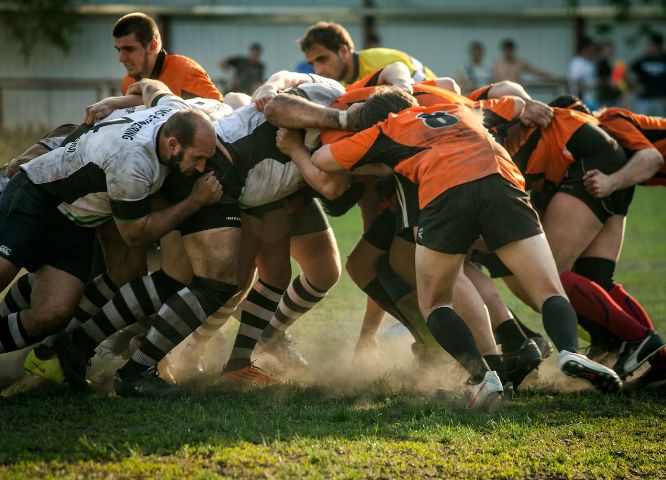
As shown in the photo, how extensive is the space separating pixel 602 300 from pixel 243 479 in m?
2.81

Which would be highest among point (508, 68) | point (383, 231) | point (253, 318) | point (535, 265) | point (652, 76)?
point (508, 68)

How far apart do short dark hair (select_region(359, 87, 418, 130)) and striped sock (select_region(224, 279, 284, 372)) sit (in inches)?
55.8

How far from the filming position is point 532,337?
17.9 feet

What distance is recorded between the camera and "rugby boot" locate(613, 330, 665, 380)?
185 inches

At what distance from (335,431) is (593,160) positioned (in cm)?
264

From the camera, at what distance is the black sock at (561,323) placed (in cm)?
388

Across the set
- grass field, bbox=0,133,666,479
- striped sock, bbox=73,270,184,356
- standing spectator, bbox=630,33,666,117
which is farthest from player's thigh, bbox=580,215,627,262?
standing spectator, bbox=630,33,666,117

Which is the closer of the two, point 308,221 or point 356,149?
point 356,149

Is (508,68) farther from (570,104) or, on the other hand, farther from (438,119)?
(438,119)

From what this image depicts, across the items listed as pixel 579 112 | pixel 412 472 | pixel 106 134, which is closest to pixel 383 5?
pixel 579 112

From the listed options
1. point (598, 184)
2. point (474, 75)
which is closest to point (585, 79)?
point (474, 75)

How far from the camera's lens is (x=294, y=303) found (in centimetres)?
560

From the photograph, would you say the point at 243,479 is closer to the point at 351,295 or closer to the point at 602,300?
the point at 602,300

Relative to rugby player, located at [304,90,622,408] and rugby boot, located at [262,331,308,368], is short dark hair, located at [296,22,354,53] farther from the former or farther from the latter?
rugby boot, located at [262,331,308,368]
